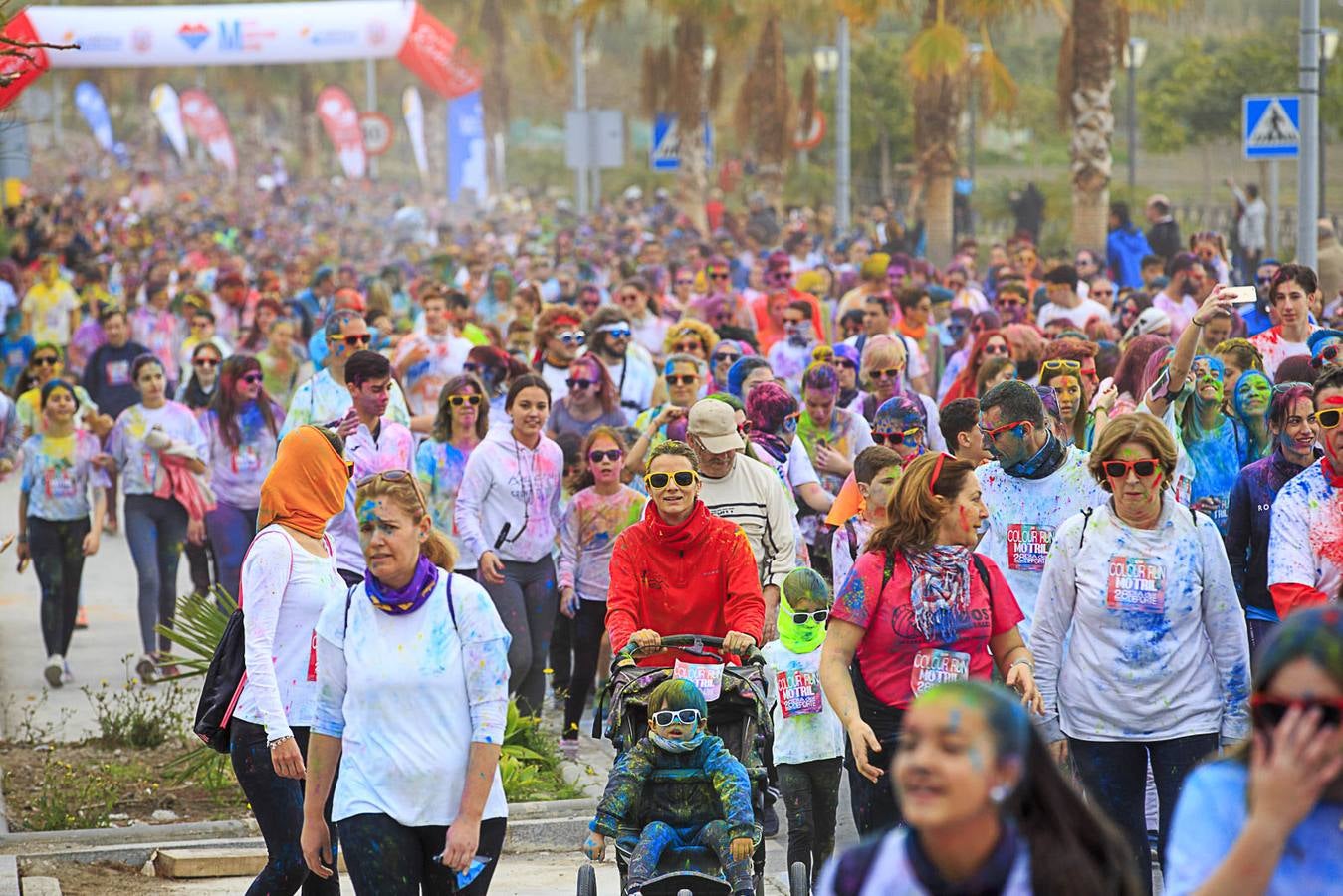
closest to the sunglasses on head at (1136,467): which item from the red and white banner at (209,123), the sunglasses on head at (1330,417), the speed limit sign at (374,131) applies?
the sunglasses on head at (1330,417)

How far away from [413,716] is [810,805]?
2.38 metres

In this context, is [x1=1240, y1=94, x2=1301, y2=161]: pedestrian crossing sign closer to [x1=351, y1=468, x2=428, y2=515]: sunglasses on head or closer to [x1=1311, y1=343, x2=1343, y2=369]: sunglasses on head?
[x1=1311, y1=343, x2=1343, y2=369]: sunglasses on head

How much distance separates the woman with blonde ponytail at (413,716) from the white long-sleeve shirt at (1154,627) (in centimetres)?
184

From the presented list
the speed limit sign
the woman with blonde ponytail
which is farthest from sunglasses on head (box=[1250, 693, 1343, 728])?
the speed limit sign

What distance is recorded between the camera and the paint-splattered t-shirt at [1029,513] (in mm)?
7246

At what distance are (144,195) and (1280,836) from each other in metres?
61.0

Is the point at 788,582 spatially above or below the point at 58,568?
above

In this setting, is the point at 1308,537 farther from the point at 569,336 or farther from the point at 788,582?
the point at 569,336

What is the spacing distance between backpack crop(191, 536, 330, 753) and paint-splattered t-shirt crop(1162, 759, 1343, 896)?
11.9 ft

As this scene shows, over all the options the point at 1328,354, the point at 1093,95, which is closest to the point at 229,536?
the point at 1328,354

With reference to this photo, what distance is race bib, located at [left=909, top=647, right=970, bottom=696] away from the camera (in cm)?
613

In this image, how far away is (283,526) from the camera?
6371 mm

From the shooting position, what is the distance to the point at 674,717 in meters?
6.29

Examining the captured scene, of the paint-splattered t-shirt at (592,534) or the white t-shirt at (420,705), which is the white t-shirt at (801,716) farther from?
the paint-splattered t-shirt at (592,534)
